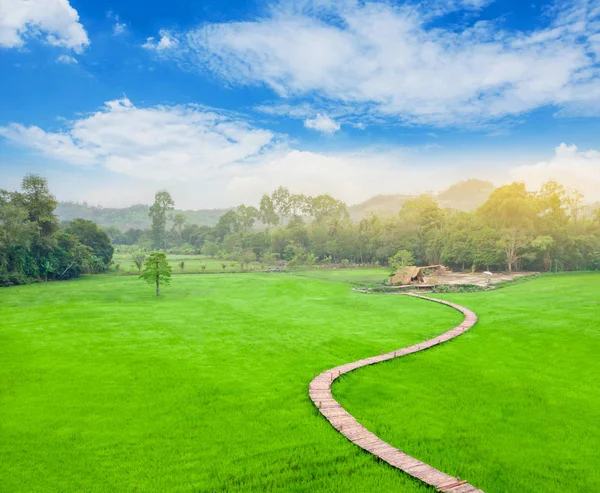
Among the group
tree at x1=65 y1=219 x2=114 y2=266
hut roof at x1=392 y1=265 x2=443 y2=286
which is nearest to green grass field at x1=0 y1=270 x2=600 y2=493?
hut roof at x1=392 y1=265 x2=443 y2=286

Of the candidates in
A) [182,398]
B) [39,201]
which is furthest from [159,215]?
[182,398]

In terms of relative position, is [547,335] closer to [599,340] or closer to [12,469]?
A: [599,340]

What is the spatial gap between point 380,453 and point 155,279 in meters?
30.6

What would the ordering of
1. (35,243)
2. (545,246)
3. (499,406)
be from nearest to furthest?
(499,406)
(35,243)
(545,246)

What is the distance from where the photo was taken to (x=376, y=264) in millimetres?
69562

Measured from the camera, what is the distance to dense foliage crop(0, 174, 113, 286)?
41719 millimetres

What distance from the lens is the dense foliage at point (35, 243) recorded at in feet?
137

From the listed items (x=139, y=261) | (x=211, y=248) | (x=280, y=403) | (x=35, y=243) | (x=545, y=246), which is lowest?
(x=280, y=403)

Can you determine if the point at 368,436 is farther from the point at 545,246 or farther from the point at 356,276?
the point at 545,246

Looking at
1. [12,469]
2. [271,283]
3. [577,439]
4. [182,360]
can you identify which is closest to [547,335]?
[577,439]

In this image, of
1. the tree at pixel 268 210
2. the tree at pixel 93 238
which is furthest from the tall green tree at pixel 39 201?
the tree at pixel 268 210

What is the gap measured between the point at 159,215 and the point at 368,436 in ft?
342

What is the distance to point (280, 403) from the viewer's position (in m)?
11.0

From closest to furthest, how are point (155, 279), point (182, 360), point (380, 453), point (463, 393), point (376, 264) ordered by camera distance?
point (380, 453)
point (463, 393)
point (182, 360)
point (155, 279)
point (376, 264)
